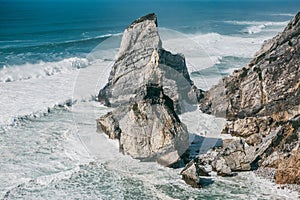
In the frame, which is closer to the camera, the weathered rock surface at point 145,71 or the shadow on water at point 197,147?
the shadow on water at point 197,147

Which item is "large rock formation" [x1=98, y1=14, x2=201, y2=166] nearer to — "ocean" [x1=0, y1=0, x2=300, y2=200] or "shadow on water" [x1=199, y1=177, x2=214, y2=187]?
"ocean" [x1=0, y1=0, x2=300, y2=200]

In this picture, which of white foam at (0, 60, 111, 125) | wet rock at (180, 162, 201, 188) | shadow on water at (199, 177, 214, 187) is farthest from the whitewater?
wet rock at (180, 162, 201, 188)

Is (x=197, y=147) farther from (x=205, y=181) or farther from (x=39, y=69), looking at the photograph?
(x=39, y=69)

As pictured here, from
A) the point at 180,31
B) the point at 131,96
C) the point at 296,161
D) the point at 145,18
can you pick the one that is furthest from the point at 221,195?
the point at 180,31

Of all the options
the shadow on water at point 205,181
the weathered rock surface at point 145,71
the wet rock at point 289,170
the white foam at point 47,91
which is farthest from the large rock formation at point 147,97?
the wet rock at point 289,170

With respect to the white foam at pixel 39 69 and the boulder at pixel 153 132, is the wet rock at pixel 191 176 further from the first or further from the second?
the white foam at pixel 39 69

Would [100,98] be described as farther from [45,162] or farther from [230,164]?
[230,164]
